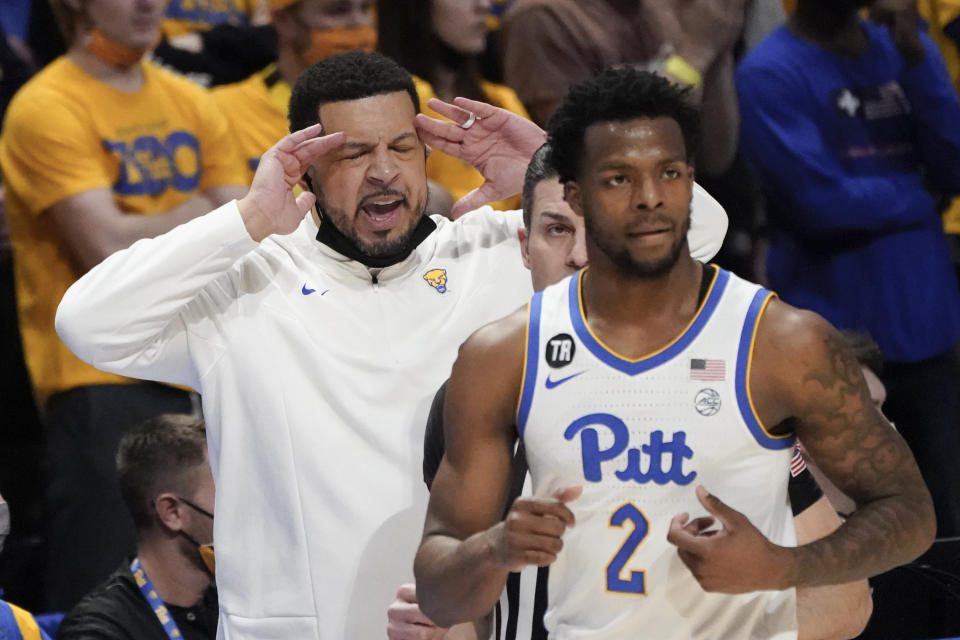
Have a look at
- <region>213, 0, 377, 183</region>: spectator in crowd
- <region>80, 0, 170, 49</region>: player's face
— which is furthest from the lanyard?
<region>80, 0, 170, 49</region>: player's face

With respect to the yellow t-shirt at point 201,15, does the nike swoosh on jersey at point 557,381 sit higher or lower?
higher

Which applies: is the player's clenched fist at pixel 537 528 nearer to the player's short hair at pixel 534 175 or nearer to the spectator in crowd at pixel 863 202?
the player's short hair at pixel 534 175

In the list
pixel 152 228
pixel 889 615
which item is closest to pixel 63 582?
pixel 152 228

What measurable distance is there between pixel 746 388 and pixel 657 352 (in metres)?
0.15

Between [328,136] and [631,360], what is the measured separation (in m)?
1.14

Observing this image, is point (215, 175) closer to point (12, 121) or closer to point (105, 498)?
point (12, 121)

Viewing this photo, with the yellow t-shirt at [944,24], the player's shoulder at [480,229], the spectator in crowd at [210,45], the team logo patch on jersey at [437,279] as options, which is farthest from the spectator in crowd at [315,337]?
the yellow t-shirt at [944,24]

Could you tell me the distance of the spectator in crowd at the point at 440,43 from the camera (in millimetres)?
5555

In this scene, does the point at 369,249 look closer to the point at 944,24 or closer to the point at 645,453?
the point at 645,453

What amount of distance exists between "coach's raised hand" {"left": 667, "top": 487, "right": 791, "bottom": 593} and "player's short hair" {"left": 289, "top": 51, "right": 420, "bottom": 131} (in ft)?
4.88

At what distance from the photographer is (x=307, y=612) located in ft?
11.2

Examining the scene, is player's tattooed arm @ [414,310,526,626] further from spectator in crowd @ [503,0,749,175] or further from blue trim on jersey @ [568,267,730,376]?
spectator in crowd @ [503,0,749,175]

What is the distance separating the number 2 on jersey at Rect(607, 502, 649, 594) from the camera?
2.60 metres

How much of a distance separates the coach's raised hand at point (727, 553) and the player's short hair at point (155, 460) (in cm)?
236
